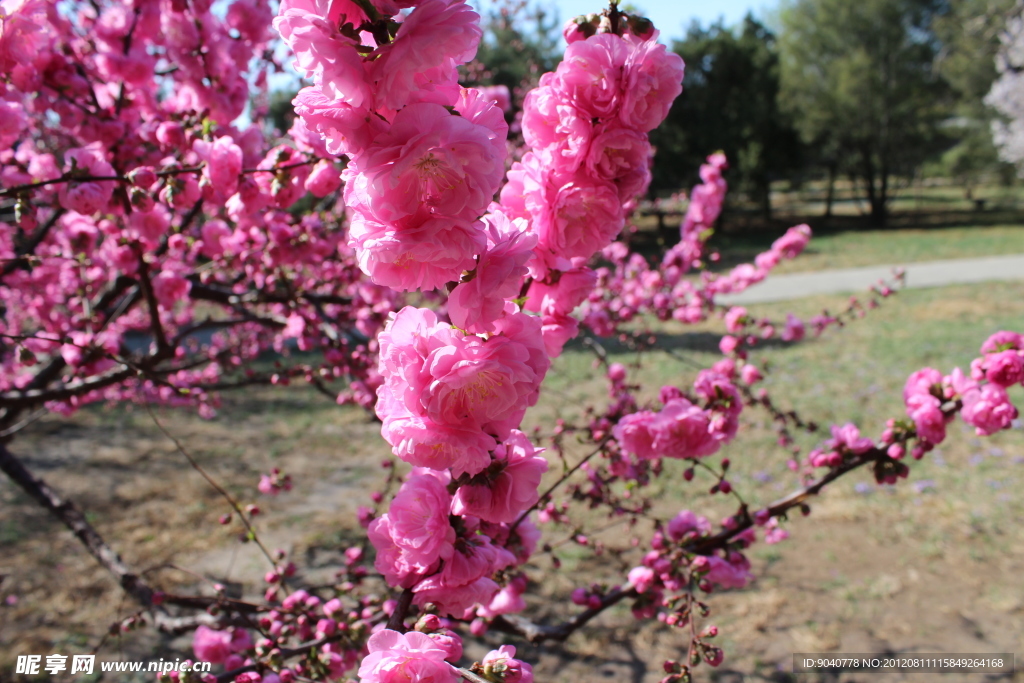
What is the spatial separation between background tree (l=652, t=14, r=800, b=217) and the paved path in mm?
6063

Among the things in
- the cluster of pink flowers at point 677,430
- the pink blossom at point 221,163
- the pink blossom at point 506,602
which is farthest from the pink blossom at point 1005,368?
the pink blossom at point 221,163

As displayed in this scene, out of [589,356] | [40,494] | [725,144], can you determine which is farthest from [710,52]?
[40,494]

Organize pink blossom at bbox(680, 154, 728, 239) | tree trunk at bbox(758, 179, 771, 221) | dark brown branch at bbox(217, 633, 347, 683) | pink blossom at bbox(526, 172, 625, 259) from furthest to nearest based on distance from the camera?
1. tree trunk at bbox(758, 179, 771, 221)
2. pink blossom at bbox(680, 154, 728, 239)
3. dark brown branch at bbox(217, 633, 347, 683)
4. pink blossom at bbox(526, 172, 625, 259)

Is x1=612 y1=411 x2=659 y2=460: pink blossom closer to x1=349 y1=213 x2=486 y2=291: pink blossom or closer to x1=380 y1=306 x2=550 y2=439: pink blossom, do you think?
x1=380 y1=306 x2=550 y2=439: pink blossom

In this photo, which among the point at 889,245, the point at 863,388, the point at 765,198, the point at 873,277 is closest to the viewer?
the point at 863,388

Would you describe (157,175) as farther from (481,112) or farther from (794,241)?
(794,241)

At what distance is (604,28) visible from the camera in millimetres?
943

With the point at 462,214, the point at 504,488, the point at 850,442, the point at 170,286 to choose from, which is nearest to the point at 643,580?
the point at 850,442

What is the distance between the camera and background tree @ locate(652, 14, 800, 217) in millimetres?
18125

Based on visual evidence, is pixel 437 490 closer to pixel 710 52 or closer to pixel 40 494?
pixel 40 494

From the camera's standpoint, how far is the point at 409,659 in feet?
2.79

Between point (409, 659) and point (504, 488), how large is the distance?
255mm

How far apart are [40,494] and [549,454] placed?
3.57 meters

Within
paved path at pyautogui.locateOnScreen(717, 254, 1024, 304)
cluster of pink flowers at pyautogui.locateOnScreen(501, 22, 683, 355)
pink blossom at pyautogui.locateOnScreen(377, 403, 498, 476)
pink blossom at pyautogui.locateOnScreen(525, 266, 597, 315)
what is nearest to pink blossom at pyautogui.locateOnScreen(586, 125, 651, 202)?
cluster of pink flowers at pyautogui.locateOnScreen(501, 22, 683, 355)
